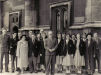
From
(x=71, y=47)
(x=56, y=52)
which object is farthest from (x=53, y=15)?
(x=56, y=52)

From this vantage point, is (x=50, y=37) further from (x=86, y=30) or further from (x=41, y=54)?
(x=86, y=30)

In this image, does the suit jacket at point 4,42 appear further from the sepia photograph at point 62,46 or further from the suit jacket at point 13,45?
the suit jacket at point 13,45

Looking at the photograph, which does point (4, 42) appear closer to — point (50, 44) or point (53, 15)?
point (50, 44)

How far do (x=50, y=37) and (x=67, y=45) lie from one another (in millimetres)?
1168

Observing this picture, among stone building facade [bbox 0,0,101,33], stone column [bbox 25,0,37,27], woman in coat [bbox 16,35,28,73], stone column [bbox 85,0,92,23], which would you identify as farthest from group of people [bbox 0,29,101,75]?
stone column [bbox 25,0,37,27]

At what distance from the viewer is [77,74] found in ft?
39.6

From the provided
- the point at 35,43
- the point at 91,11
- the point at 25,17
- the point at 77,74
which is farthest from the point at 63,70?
the point at 25,17

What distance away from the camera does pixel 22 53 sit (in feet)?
40.8

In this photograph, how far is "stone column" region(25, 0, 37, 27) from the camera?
57.6 feet

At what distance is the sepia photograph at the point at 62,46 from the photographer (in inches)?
468

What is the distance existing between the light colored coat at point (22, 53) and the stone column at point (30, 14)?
5.15 m

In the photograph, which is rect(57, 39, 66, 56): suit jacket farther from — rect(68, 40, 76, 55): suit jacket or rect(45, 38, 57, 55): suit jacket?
rect(45, 38, 57, 55): suit jacket

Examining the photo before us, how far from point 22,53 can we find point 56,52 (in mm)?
1725

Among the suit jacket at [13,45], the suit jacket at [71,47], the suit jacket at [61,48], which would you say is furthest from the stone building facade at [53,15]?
the suit jacket at [13,45]
